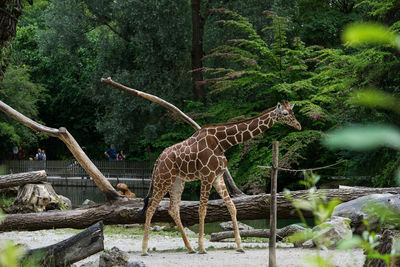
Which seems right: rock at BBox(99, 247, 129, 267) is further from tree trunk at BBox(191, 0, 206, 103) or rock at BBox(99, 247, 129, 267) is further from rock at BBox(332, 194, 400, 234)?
tree trunk at BBox(191, 0, 206, 103)

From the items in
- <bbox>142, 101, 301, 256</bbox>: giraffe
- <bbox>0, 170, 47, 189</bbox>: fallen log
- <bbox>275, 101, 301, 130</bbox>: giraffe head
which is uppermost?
<bbox>275, 101, 301, 130</bbox>: giraffe head

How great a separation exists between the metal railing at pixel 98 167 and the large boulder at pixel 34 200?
34.7 feet

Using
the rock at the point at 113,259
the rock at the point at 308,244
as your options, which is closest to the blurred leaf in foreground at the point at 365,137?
the rock at the point at 113,259

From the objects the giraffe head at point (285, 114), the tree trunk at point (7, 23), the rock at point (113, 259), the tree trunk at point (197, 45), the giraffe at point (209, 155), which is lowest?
the rock at point (113, 259)

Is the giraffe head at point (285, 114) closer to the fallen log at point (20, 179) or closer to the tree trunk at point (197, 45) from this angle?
the fallen log at point (20, 179)

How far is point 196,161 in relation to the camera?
25.8ft

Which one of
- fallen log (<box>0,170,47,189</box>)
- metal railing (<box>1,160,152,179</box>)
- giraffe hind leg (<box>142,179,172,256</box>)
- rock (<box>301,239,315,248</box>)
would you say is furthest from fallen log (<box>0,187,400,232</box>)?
metal railing (<box>1,160,152,179</box>)

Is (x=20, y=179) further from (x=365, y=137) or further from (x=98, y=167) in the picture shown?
(x=98, y=167)

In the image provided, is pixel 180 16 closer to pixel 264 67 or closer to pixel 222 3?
pixel 222 3

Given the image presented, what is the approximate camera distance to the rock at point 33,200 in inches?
516

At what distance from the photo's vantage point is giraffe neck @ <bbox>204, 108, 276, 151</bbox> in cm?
793

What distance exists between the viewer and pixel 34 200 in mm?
13117

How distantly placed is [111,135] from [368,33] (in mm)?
22624

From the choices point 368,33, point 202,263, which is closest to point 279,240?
point 202,263
